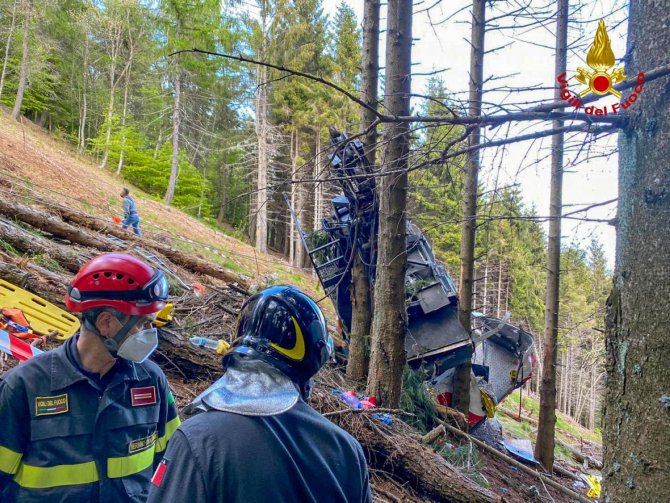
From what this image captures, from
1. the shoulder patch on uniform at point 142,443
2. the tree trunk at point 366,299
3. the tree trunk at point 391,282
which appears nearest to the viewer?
the shoulder patch on uniform at point 142,443

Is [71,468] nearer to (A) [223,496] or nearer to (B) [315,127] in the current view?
(A) [223,496]

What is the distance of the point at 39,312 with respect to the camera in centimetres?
472

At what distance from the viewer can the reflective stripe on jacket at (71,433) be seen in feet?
6.07

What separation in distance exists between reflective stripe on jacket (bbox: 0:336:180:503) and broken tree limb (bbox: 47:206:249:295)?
6.99 metres

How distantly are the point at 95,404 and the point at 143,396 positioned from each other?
0.23m

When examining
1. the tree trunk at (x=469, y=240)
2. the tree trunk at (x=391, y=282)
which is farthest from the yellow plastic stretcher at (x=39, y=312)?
the tree trunk at (x=469, y=240)

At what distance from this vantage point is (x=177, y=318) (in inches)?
227

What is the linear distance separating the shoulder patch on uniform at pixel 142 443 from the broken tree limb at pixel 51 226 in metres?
6.61

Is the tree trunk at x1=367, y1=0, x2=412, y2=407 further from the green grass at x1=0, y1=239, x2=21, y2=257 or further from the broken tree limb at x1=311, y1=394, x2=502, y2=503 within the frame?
the green grass at x1=0, y1=239, x2=21, y2=257

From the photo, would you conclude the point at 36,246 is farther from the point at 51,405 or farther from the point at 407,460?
the point at 407,460

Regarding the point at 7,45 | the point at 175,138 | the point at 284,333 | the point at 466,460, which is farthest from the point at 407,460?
the point at 7,45

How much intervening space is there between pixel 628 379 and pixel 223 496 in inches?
64.9

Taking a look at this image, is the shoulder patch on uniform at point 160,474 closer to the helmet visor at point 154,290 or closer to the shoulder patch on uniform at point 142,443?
the shoulder patch on uniform at point 142,443

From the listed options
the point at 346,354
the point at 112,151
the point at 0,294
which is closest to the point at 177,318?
the point at 0,294
